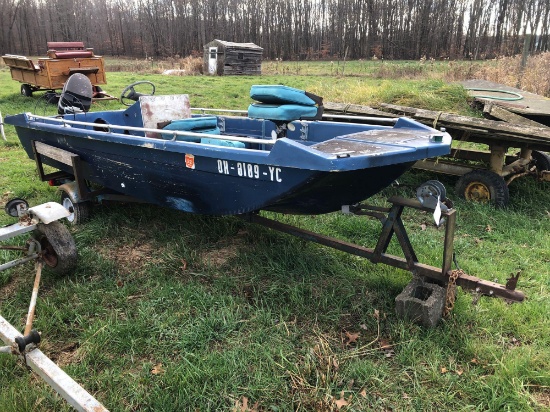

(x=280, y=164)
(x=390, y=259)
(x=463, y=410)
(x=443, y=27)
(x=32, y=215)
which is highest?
(x=443, y=27)

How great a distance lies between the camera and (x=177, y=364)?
2.68 metres

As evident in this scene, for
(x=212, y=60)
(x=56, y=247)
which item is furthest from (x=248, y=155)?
(x=212, y=60)

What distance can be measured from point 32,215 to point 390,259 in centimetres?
277

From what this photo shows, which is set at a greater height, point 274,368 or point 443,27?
point 443,27

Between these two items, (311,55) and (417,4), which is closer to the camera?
(417,4)

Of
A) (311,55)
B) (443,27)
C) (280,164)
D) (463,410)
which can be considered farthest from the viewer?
(311,55)

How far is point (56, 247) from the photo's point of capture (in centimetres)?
346

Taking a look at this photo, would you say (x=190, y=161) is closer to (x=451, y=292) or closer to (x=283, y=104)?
(x=283, y=104)

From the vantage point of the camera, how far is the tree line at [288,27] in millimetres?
22359

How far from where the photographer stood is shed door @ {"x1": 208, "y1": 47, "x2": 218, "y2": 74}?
67.9ft

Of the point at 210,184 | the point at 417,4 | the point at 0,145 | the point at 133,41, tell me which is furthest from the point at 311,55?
the point at 210,184

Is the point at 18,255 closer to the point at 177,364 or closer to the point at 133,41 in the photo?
the point at 177,364

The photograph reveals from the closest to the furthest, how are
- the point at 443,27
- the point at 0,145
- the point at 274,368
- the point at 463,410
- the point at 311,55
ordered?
the point at 463,410 → the point at 274,368 → the point at 0,145 → the point at 443,27 → the point at 311,55

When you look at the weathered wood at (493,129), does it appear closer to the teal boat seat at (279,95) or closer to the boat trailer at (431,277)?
the teal boat seat at (279,95)
